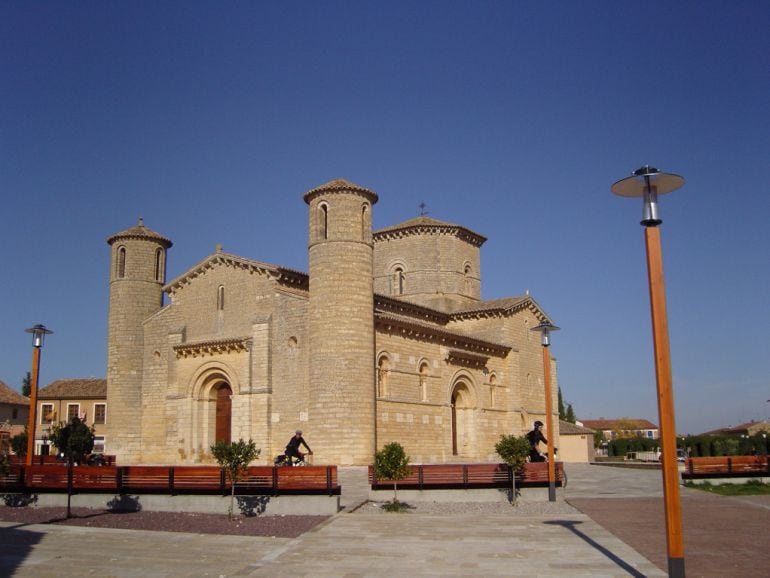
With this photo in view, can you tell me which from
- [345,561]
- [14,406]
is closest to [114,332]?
[14,406]

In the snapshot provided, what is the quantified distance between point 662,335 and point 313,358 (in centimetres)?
2218

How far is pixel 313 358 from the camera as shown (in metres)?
30.9

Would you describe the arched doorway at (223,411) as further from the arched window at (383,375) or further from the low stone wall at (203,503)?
the low stone wall at (203,503)

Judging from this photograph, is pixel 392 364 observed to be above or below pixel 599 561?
above

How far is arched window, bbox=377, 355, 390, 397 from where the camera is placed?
1310 inches

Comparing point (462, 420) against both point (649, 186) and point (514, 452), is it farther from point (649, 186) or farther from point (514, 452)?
point (649, 186)

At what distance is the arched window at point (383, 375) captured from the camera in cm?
3328

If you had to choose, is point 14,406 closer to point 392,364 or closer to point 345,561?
point 392,364

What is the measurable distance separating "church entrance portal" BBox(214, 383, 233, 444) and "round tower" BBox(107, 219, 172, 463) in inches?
177

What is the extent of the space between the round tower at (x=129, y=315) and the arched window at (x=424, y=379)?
13.6 m

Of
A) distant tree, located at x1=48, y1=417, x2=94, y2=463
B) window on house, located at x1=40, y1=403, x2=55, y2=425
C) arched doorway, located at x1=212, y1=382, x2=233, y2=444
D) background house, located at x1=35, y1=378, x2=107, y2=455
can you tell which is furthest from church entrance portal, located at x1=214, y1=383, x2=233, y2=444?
window on house, located at x1=40, y1=403, x2=55, y2=425

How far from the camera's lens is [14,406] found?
185 feet

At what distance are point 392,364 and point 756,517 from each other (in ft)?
64.6

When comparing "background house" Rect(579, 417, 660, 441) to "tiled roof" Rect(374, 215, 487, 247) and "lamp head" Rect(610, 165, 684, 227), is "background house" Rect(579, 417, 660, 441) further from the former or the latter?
"lamp head" Rect(610, 165, 684, 227)
